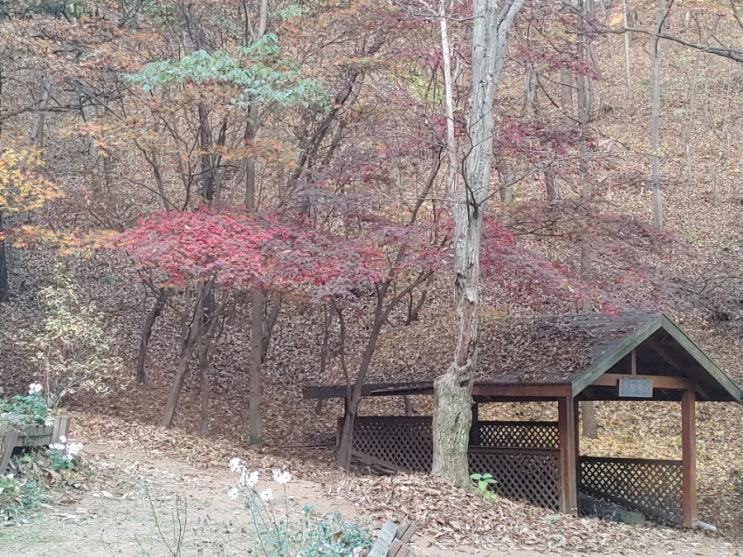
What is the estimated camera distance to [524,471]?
10602mm

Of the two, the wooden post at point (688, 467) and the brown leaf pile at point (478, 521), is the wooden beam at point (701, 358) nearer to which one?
the wooden post at point (688, 467)

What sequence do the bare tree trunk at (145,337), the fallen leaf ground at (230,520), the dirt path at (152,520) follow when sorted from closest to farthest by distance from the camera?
the dirt path at (152,520) → the fallen leaf ground at (230,520) → the bare tree trunk at (145,337)

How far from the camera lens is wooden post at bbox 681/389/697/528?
10805 millimetres

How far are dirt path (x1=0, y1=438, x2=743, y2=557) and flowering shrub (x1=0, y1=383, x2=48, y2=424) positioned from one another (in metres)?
0.79

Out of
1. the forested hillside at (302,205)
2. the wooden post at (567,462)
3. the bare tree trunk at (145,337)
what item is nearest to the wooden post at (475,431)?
the forested hillside at (302,205)

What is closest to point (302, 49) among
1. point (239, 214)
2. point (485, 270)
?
point (239, 214)

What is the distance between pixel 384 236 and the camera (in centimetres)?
966

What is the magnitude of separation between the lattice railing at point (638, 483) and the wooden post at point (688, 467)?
0.24m

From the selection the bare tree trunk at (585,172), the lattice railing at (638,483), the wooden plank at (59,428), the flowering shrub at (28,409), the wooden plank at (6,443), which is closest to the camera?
the wooden plank at (6,443)

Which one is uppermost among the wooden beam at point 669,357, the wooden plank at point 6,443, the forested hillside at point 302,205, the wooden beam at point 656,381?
the forested hillside at point 302,205

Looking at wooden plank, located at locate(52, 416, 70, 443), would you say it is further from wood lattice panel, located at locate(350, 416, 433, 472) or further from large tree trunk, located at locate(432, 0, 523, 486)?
wood lattice panel, located at locate(350, 416, 433, 472)

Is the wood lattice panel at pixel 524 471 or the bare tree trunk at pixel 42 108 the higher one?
the bare tree trunk at pixel 42 108

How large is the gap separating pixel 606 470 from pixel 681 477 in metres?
1.37

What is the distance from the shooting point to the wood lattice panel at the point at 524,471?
10.3 meters
